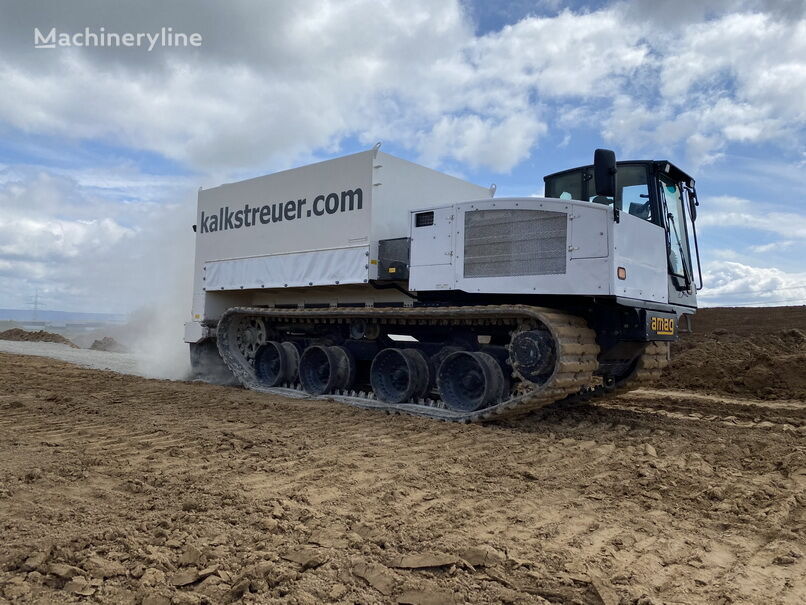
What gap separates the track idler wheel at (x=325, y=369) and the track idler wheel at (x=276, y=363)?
42 centimetres

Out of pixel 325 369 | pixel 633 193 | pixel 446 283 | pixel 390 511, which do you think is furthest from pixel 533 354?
pixel 325 369

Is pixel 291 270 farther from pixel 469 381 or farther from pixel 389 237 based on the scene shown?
pixel 469 381

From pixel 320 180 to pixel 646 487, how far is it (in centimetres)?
646

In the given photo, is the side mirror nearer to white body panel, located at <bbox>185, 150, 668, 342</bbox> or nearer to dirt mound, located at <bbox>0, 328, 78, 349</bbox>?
white body panel, located at <bbox>185, 150, 668, 342</bbox>

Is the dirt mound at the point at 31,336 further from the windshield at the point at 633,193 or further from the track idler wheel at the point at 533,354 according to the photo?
the windshield at the point at 633,193

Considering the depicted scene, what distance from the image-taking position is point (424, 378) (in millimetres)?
8312

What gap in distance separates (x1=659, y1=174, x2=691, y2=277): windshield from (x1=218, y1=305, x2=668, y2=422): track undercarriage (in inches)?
41.2

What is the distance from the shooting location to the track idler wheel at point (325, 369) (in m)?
9.21

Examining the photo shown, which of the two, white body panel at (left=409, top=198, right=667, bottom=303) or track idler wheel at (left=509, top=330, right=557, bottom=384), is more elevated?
white body panel at (left=409, top=198, right=667, bottom=303)

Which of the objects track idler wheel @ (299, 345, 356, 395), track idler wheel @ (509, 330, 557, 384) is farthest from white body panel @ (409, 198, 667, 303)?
track idler wheel @ (299, 345, 356, 395)

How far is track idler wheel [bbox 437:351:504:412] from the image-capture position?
7.32m

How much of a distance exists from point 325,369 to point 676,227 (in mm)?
5298

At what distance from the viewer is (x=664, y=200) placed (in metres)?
7.57

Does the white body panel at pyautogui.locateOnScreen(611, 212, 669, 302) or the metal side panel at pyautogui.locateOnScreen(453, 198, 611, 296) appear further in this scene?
the metal side panel at pyautogui.locateOnScreen(453, 198, 611, 296)
